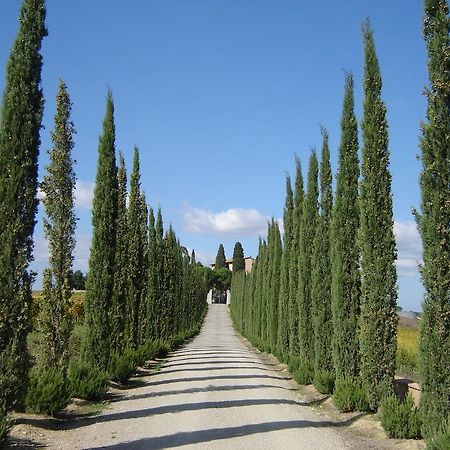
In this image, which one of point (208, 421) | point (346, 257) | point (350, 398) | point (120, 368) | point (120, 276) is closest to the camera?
point (208, 421)

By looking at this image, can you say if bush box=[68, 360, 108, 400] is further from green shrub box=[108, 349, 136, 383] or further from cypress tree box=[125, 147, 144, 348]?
cypress tree box=[125, 147, 144, 348]

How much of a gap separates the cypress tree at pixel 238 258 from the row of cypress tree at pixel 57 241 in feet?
254

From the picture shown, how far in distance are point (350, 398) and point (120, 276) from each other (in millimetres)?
9655

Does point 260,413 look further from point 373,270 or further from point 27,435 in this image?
point 27,435

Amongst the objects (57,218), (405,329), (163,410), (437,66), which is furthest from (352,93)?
(405,329)

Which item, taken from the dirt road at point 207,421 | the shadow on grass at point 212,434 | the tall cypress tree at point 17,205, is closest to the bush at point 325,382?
the dirt road at point 207,421

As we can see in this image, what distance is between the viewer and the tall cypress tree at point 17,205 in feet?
27.4

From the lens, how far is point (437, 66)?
29.5ft

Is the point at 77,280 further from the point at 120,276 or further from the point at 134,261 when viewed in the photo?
the point at 120,276

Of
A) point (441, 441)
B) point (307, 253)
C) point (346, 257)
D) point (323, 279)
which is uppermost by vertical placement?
point (307, 253)

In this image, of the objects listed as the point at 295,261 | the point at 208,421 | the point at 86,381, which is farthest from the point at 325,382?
the point at 295,261

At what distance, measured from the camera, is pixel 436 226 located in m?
8.47

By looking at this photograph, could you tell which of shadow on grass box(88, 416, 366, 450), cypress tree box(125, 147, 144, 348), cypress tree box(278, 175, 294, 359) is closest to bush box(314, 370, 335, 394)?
shadow on grass box(88, 416, 366, 450)

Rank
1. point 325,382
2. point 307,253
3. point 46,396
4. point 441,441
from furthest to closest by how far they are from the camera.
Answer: point 307,253 → point 325,382 → point 46,396 → point 441,441
